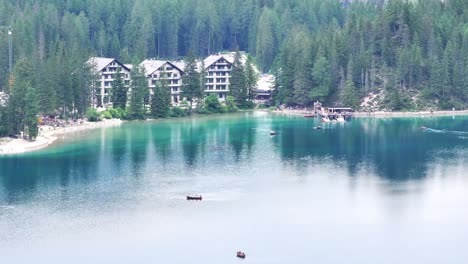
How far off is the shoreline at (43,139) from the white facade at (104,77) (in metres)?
6.84

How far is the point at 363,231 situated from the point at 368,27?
62.9 m

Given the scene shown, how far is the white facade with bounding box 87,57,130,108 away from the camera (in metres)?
98.3

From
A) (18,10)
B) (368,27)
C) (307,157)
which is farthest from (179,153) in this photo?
(18,10)

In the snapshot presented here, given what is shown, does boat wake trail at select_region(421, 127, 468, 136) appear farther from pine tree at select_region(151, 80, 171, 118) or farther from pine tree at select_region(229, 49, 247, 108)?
pine tree at select_region(151, 80, 171, 118)

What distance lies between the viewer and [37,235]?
45.0 meters

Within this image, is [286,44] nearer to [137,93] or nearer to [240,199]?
[137,93]

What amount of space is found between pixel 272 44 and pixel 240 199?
73.2 metres

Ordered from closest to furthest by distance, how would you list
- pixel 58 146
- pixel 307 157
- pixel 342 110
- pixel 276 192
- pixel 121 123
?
pixel 276 192, pixel 307 157, pixel 58 146, pixel 121 123, pixel 342 110

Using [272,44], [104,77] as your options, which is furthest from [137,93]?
[272,44]

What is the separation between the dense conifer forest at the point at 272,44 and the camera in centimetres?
9675

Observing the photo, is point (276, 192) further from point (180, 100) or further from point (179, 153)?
point (180, 100)

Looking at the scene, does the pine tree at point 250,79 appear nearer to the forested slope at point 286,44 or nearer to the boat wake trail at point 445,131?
the forested slope at point 286,44

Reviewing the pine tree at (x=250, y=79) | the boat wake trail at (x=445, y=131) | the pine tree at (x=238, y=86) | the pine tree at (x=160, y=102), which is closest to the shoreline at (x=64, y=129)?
the pine tree at (x=238, y=86)

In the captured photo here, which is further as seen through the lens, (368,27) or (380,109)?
(368,27)
